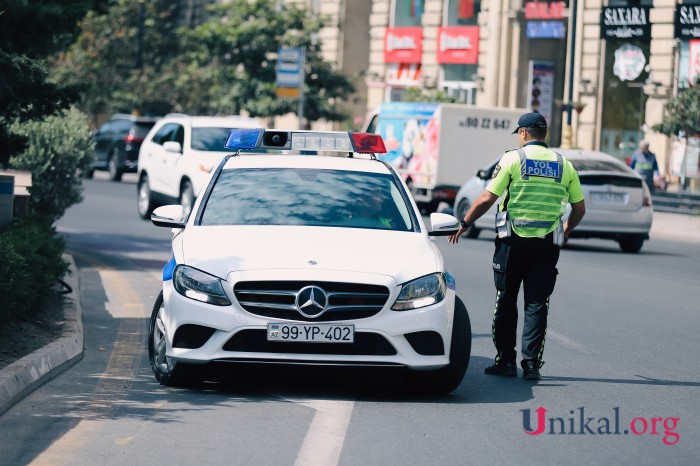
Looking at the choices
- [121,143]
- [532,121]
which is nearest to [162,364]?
[532,121]

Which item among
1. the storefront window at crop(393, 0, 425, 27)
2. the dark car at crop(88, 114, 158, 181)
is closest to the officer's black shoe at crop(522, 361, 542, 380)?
the dark car at crop(88, 114, 158, 181)

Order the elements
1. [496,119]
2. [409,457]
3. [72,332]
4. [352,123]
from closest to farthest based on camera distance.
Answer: [409,457] < [72,332] < [496,119] < [352,123]

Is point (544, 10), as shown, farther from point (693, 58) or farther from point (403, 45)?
point (693, 58)

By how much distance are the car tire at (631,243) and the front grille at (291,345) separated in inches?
612

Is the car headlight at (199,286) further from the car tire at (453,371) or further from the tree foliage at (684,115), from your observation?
the tree foliage at (684,115)

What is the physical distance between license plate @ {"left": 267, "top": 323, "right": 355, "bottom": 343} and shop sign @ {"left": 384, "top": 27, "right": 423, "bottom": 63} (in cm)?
4179

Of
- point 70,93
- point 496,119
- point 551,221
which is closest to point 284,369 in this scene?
point 551,221

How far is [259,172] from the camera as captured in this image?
1048cm

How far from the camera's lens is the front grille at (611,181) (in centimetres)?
2355

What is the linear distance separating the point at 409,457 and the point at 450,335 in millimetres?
1885

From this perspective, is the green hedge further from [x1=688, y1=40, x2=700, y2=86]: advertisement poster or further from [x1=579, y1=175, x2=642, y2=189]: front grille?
[x1=688, y1=40, x2=700, y2=86]: advertisement poster

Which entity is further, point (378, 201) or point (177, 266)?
point (378, 201)

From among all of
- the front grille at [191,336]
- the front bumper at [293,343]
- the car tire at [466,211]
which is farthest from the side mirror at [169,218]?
the car tire at [466,211]

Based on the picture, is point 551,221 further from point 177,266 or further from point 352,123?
point 352,123
